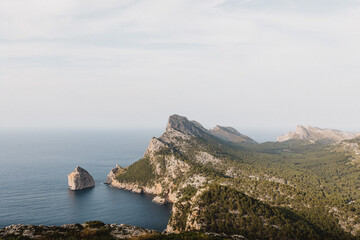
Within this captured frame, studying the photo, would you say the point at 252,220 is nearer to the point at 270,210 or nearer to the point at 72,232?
the point at 270,210

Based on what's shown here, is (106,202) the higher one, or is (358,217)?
(358,217)

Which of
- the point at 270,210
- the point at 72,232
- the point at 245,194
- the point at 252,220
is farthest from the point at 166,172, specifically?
the point at 72,232

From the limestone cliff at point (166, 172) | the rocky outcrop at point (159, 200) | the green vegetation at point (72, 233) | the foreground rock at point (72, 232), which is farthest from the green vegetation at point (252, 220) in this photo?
the rocky outcrop at point (159, 200)

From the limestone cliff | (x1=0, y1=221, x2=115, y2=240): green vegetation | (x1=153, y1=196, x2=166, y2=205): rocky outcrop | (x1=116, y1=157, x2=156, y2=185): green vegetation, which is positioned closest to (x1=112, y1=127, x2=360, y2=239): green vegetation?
the limestone cliff

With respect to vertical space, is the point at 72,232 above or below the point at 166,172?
Result: above

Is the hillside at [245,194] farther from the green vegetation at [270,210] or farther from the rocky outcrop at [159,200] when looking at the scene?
the rocky outcrop at [159,200]

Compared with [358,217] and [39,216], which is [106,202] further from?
[358,217]

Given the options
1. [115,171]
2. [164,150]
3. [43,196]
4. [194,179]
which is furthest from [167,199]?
[43,196]
